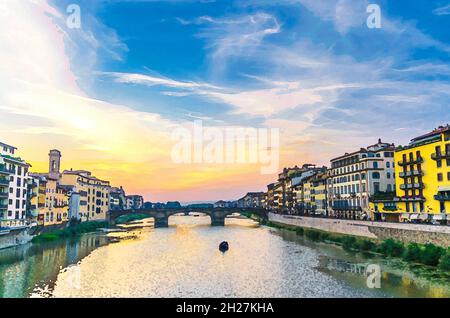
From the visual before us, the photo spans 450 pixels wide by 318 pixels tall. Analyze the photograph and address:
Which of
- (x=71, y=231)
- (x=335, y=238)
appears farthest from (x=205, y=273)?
(x=71, y=231)

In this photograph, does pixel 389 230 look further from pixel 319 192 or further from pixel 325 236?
pixel 319 192

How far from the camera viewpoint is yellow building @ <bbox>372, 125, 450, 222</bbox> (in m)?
47.6

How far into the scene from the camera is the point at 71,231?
7394 cm

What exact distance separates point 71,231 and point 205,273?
4593 cm

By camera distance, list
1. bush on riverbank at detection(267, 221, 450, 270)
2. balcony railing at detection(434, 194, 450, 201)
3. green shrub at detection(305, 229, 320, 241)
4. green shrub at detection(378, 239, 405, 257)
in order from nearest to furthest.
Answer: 1. bush on riverbank at detection(267, 221, 450, 270)
2. green shrub at detection(378, 239, 405, 257)
3. balcony railing at detection(434, 194, 450, 201)
4. green shrub at detection(305, 229, 320, 241)

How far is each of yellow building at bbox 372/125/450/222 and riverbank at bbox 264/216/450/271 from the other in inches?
290

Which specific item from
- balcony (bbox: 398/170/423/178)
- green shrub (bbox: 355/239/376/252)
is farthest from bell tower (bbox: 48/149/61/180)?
balcony (bbox: 398/170/423/178)

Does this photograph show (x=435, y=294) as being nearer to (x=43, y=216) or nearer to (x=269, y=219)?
(x=43, y=216)

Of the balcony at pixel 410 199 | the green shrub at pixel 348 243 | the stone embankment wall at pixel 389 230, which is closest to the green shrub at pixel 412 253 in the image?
the stone embankment wall at pixel 389 230

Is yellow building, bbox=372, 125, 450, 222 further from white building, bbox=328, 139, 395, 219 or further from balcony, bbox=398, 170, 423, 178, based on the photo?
white building, bbox=328, 139, 395, 219

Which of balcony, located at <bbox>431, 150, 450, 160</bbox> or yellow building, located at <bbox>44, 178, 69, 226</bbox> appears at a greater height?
balcony, located at <bbox>431, 150, 450, 160</bbox>

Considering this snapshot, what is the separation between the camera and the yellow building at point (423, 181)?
→ 156 feet
